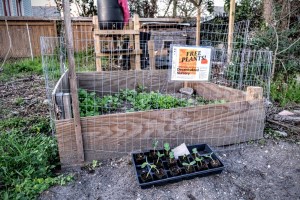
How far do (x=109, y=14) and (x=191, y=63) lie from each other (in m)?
2.49

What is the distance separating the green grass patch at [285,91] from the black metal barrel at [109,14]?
3030 mm

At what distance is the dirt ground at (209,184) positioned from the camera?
1.70 m

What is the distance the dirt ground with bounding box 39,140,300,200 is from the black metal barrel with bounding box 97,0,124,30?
2898 millimetres

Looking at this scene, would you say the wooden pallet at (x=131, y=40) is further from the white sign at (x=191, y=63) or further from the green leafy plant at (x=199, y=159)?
the green leafy plant at (x=199, y=159)

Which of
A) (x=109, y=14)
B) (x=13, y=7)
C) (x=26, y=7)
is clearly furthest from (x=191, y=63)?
(x=26, y=7)

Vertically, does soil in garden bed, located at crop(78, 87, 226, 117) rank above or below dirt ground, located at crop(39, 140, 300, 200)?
above

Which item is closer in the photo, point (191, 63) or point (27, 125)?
point (191, 63)

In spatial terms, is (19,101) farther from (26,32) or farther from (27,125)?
(26,32)

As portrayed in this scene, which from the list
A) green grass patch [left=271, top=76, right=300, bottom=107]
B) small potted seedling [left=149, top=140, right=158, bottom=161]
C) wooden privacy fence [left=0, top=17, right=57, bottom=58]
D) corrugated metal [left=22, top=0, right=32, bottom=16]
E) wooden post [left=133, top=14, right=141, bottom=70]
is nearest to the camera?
small potted seedling [left=149, top=140, right=158, bottom=161]

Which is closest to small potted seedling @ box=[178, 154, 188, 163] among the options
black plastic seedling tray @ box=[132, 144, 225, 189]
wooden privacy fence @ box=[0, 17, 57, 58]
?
black plastic seedling tray @ box=[132, 144, 225, 189]

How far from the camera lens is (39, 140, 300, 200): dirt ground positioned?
170cm

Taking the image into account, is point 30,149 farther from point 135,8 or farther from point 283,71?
point 135,8

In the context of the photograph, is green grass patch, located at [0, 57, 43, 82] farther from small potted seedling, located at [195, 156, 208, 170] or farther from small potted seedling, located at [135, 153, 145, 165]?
small potted seedling, located at [195, 156, 208, 170]

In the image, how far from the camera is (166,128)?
2.17 metres
